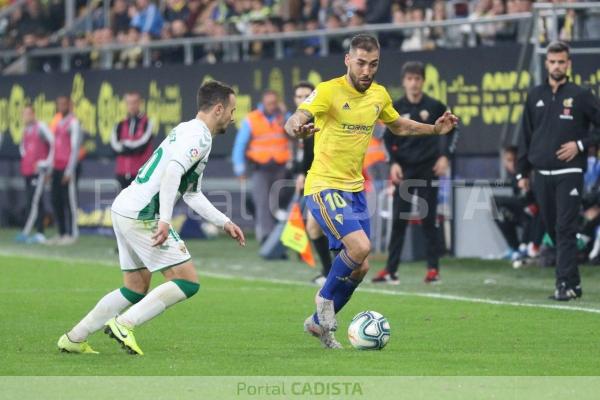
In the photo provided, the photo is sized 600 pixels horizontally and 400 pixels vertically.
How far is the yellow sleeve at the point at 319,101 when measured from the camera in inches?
413

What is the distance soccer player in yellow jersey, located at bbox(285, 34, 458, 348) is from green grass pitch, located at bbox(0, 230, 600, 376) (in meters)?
0.39

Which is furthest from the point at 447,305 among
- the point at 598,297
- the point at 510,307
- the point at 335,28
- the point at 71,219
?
the point at 71,219

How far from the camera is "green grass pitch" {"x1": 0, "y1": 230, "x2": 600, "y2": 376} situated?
9305mm

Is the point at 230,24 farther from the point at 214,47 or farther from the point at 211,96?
the point at 211,96

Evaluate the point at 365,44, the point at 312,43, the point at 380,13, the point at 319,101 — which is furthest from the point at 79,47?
the point at 365,44

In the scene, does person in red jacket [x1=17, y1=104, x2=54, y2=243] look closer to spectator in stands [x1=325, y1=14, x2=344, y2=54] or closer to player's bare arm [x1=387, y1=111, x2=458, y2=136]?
spectator in stands [x1=325, y1=14, x2=344, y2=54]

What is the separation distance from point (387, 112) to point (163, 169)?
213 centimetres

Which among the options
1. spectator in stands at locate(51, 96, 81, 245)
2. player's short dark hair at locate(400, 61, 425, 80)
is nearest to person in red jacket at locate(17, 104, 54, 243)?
spectator in stands at locate(51, 96, 81, 245)

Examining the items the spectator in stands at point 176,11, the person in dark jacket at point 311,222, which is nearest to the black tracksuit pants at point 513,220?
the person in dark jacket at point 311,222

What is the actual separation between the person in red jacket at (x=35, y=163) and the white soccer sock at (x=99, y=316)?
14529 mm

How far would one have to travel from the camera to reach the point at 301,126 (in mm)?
9742

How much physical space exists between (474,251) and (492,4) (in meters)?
3.76

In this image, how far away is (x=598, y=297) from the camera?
1399 centimetres
